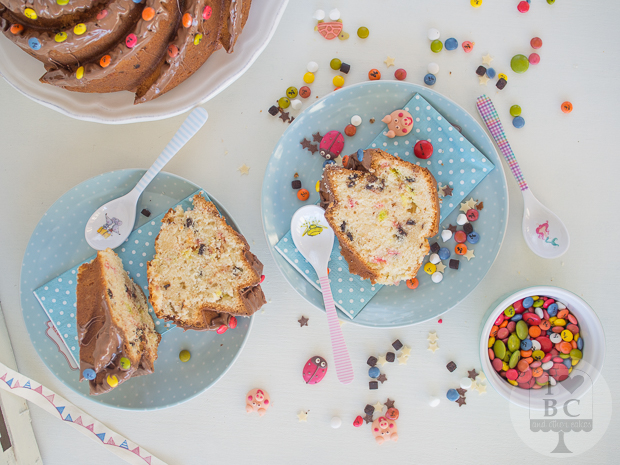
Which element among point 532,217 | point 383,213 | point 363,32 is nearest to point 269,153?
point 383,213

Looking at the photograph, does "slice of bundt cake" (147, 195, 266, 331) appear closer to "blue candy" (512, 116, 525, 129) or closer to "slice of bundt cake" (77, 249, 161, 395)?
"slice of bundt cake" (77, 249, 161, 395)

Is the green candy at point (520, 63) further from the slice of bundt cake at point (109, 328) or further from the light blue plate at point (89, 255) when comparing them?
the slice of bundt cake at point (109, 328)

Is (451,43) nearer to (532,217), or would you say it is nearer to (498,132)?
(498,132)

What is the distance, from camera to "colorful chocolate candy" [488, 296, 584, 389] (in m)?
2.38

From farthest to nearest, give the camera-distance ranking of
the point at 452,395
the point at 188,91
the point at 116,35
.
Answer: the point at 452,395 < the point at 188,91 < the point at 116,35

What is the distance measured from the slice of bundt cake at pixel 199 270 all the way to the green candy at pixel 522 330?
147cm

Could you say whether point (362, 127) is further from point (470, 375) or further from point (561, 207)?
point (470, 375)

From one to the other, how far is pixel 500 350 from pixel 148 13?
7.71 ft

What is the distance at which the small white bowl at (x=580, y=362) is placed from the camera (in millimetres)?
2266

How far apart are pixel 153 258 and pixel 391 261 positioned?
130 centimetres

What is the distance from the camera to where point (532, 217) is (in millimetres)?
2404

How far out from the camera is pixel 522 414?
2.53 m

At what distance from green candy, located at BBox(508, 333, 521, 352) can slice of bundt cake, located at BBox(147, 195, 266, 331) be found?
1436 mm

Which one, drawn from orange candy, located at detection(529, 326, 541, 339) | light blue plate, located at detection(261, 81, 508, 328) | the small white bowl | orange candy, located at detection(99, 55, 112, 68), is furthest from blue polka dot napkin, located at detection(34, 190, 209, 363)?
orange candy, located at detection(529, 326, 541, 339)
